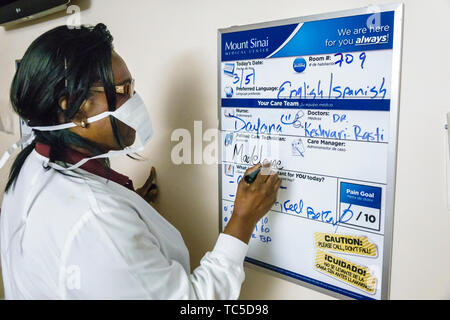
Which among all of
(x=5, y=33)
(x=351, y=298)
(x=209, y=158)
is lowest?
(x=351, y=298)

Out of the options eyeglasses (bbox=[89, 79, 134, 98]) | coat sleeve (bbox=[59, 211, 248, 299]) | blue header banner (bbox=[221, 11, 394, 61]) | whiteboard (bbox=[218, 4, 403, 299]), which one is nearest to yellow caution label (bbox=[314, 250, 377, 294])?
whiteboard (bbox=[218, 4, 403, 299])

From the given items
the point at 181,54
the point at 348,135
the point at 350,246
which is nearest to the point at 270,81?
the point at 348,135

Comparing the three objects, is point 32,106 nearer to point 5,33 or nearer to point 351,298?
point 351,298

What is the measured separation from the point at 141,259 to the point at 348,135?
0.56 meters

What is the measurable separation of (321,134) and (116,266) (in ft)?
1.92

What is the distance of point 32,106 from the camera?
78 cm

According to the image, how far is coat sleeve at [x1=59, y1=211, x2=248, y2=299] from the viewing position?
2.10ft

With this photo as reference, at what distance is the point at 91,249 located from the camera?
643mm

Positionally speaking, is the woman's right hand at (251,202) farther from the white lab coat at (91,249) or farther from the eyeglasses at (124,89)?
the eyeglasses at (124,89)

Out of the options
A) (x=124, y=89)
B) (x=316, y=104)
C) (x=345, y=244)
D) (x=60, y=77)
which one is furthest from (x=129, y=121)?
(x=345, y=244)

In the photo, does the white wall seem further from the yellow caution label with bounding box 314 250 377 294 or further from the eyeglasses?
the eyeglasses

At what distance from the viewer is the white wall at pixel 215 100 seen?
72 cm

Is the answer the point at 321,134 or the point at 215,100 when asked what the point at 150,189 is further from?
the point at 321,134
